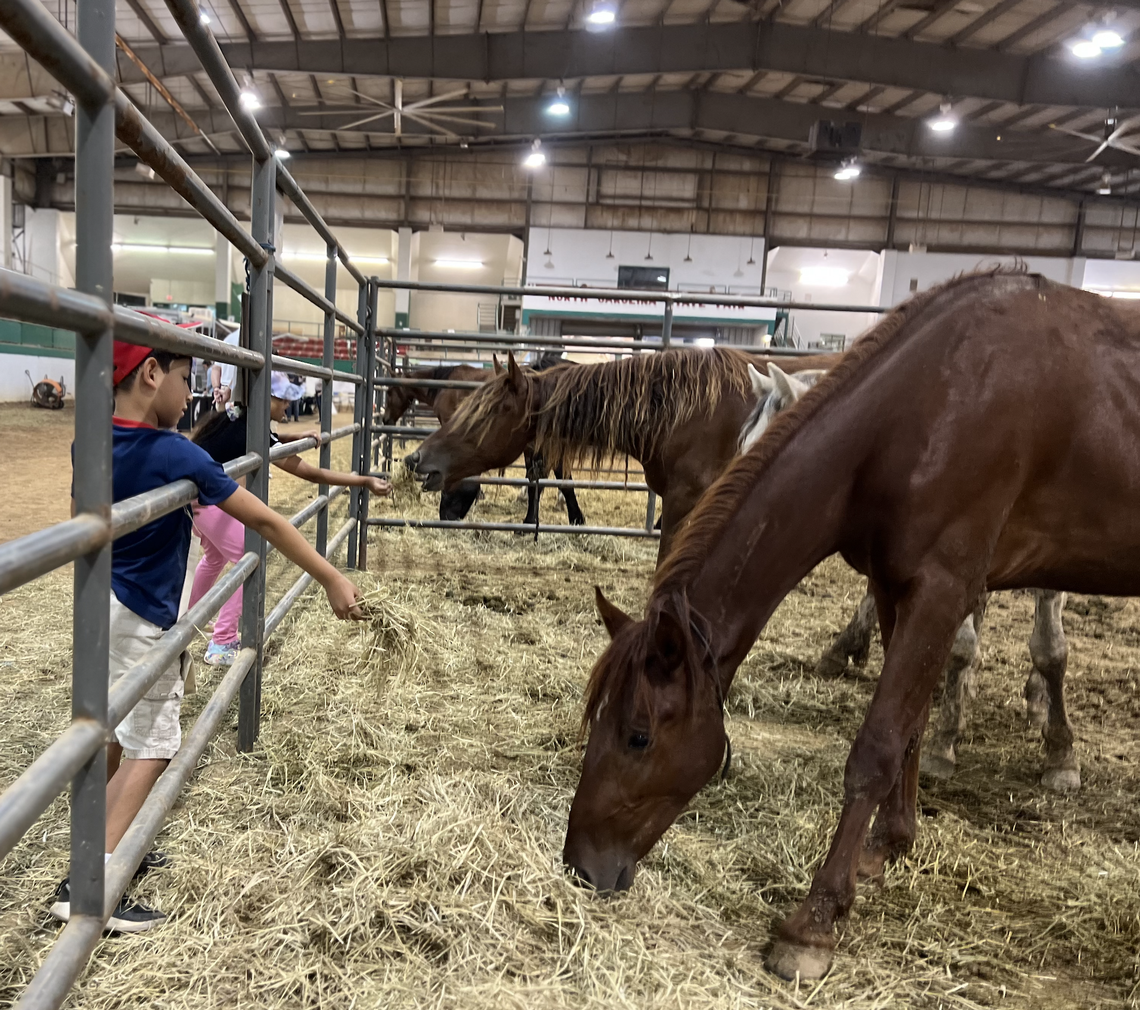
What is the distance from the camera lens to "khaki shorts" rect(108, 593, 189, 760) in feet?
5.30

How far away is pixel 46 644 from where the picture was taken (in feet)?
10.3

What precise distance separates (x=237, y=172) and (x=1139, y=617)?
80.2 feet

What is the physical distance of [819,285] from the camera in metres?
24.6

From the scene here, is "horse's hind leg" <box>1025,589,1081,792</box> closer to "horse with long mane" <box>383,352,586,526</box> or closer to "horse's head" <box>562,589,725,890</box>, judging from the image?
"horse's head" <box>562,589,725,890</box>

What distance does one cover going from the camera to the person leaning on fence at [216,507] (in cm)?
278

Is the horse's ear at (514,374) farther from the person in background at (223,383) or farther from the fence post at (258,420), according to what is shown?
the fence post at (258,420)

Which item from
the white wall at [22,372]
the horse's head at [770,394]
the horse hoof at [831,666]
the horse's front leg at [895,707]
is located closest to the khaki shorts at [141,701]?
the horse's front leg at [895,707]

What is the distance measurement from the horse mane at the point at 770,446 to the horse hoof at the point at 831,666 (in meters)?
2.14

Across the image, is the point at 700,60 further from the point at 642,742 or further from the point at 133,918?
the point at 133,918

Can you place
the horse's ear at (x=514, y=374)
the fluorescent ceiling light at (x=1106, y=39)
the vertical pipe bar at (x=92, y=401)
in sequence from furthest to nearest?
the fluorescent ceiling light at (x=1106, y=39) → the horse's ear at (x=514, y=374) → the vertical pipe bar at (x=92, y=401)

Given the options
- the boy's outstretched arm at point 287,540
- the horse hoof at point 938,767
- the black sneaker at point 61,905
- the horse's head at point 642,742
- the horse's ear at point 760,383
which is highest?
the horse's ear at point 760,383

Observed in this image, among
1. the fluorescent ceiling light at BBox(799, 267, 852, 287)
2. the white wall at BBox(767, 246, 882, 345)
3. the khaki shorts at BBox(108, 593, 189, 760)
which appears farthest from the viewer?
the fluorescent ceiling light at BBox(799, 267, 852, 287)

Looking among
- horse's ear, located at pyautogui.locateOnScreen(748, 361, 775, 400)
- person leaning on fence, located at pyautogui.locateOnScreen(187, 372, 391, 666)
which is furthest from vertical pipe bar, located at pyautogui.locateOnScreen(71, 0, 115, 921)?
horse's ear, located at pyautogui.locateOnScreen(748, 361, 775, 400)

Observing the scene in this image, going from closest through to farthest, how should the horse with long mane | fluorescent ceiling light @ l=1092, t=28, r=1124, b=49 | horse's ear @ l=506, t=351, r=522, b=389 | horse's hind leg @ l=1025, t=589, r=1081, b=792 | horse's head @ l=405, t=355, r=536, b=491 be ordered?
horse's hind leg @ l=1025, t=589, r=1081, b=792
horse's ear @ l=506, t=351, r=522, b=389
horse's head @ l=405, t=355, r=536, b=491
the horse with long mane
fluorescent ceiling light @ l=1092, t=28, r=1124, b=49
